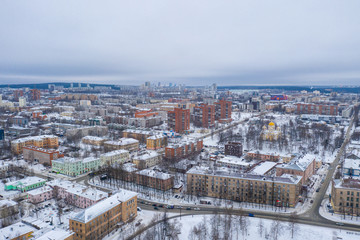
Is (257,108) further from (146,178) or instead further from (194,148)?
(146,178)

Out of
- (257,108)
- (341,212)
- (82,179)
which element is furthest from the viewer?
(257,108)

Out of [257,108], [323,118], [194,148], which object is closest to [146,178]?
[194,148]

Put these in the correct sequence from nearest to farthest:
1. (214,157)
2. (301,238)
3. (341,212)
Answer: (301,238), (341,212), (214,157)

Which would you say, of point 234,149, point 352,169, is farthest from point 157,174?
point 352,169

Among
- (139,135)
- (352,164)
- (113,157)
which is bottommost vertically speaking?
→ (113,157)

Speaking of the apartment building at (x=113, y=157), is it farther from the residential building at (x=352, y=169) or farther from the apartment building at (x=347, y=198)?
the residential building at (x=352, y=169)

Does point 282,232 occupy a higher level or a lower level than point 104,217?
lower

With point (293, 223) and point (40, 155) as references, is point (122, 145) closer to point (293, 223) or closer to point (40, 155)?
point (40, 155)
